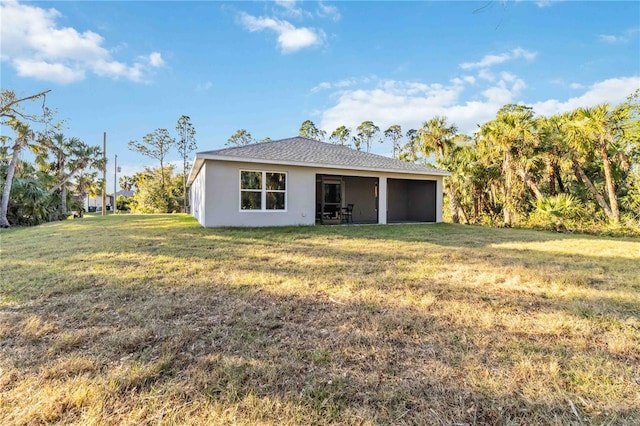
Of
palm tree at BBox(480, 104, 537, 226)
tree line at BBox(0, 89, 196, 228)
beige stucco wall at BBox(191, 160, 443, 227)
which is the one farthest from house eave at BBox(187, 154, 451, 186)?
tree line at BBox(0, 89, 196, 228)

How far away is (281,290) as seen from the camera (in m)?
4.03

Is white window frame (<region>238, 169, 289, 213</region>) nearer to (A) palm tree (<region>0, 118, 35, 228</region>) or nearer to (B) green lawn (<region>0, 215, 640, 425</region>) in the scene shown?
(B) green lawn (<region>0, 215, 640, 425</region>)

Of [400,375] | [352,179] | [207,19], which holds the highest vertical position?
[207,19]

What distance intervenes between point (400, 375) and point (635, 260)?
7042 millimetres

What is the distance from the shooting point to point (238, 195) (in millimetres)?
10711

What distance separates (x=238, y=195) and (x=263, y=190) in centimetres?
92

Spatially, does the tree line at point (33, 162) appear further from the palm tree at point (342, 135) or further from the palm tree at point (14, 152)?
the palm tree at point (342, 135)

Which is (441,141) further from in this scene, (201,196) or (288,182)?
(201,196)

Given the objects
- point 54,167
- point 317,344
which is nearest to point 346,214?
point 317,344

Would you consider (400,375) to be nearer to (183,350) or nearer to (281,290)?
(183,350)

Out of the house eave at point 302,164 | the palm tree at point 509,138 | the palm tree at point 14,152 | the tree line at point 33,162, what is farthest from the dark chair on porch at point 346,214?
the palm tree at point 14,152

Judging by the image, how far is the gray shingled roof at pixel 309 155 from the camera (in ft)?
35.3

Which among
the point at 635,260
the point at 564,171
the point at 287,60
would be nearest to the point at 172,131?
the point at 287,60

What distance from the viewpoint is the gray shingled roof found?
35.3ft
